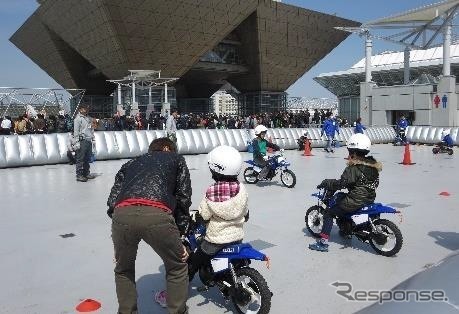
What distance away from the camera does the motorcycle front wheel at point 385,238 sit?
5445mm

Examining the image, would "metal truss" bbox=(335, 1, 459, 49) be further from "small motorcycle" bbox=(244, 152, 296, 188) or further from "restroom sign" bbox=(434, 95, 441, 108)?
"small motorcycle" bbox=(244, 152, 296, 188)

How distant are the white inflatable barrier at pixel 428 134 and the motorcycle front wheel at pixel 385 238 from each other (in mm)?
19253

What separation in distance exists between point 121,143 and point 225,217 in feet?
45.5

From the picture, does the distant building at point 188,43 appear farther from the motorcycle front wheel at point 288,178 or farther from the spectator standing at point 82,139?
the motorcycle front wheel at point 288,178

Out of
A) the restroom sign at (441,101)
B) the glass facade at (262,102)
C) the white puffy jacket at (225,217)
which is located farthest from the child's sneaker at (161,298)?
the glass facade at (262,102)

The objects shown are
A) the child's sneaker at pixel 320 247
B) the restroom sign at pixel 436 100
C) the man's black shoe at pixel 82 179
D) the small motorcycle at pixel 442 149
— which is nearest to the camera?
the child's sneaker at pixel 320 247

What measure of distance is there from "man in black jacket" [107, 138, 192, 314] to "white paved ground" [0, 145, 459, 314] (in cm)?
73

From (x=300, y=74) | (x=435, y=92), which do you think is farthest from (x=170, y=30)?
(x=435, y=92)

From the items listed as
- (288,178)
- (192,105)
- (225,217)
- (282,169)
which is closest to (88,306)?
(225,217)

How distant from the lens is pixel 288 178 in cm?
1077

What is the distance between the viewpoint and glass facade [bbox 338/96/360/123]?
4372 cm

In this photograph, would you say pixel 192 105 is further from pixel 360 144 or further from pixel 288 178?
pixel 360 144

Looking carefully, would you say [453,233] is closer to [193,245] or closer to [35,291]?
[193,245]

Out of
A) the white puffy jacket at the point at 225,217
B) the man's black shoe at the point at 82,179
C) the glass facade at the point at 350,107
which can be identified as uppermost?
the glass facade at the point at 350,107
